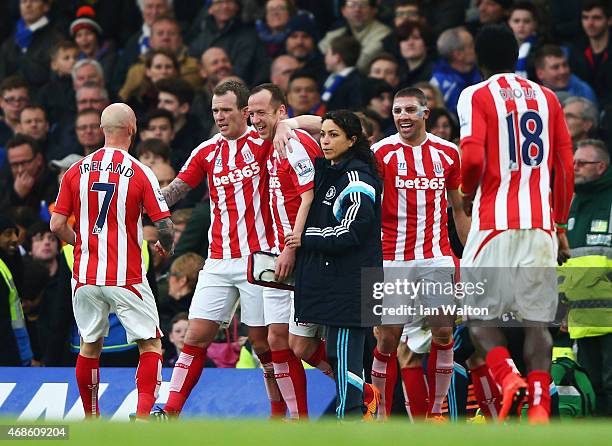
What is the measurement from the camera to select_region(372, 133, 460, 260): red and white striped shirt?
11.5 metres

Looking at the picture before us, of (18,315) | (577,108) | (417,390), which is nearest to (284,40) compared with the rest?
(577,108)

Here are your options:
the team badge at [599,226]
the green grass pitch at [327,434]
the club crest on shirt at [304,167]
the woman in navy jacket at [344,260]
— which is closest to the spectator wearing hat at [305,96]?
the team badge at [599,226]

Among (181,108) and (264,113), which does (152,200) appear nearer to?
(264,113)

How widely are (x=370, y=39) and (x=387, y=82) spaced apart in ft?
4.33

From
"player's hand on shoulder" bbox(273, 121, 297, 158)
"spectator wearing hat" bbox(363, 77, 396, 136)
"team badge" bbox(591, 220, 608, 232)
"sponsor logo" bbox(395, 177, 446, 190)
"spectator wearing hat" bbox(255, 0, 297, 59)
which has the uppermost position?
"spectator wearing hat" bbox(255, 0, 297, 59)

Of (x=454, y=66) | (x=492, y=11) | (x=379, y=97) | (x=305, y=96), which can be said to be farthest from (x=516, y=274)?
(x=492, y=11)

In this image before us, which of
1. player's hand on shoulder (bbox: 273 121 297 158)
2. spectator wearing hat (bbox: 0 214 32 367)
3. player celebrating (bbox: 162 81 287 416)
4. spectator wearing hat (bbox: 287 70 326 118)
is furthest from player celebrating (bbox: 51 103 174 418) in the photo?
spectator wearing hat (bbox: 287 70 326 118)

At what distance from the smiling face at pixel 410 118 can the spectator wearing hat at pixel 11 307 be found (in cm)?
389

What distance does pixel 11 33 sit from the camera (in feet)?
67.8

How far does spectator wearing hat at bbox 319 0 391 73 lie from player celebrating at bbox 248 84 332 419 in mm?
5943

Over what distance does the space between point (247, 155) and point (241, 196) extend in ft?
1.06

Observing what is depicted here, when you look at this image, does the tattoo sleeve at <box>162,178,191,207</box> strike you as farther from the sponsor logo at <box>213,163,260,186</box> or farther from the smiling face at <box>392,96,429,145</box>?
the smiling face at <box>392,96,429,145</box>

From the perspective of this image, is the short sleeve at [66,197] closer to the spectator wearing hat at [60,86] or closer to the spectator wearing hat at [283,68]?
the spectator wearing hat at [283,68]

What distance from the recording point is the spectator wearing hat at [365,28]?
17188 mm
